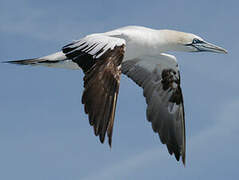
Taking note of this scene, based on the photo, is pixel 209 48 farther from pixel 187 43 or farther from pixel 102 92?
pixel 102 92

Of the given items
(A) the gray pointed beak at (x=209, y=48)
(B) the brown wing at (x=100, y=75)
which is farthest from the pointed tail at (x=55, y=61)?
(A) the gray pointed beak at (x=209, y=48)

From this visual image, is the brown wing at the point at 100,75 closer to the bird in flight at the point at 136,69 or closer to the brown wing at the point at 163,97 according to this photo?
the bird in flight at the point at 136,69

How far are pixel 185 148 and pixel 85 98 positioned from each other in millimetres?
6221

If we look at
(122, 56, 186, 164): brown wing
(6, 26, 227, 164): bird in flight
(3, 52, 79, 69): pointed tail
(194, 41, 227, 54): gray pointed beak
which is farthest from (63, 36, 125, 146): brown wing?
(122, 56, 186, 164): brown wing

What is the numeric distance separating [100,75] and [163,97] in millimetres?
5645

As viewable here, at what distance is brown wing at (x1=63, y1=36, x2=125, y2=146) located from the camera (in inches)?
392

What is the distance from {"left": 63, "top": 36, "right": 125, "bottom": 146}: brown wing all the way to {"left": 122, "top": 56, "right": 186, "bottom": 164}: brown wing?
12.0 ft

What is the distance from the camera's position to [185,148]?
613 inches

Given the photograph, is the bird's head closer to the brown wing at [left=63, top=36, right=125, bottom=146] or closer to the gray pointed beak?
the gray pointed beak

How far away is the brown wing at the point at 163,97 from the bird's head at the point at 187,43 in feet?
3.99

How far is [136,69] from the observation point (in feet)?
51.7

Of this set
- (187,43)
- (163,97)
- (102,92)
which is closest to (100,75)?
(102,92)

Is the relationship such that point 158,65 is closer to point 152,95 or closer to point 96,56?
point 152,95

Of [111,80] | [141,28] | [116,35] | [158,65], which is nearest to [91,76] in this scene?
[111,80]
